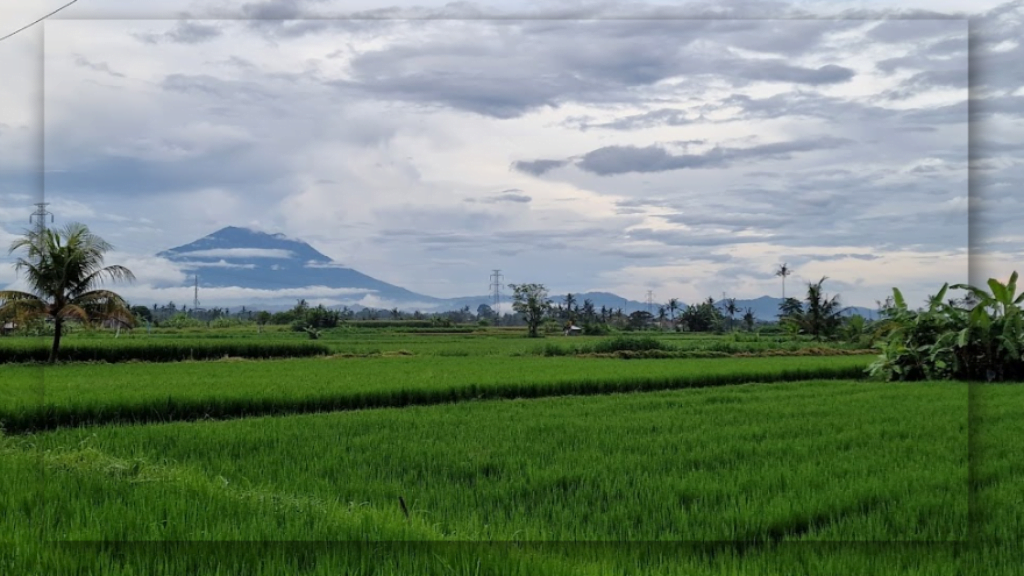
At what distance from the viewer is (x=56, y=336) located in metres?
17.5

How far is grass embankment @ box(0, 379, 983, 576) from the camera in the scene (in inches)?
141

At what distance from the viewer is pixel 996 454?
692 cm

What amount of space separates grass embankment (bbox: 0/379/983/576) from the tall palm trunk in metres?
9.78

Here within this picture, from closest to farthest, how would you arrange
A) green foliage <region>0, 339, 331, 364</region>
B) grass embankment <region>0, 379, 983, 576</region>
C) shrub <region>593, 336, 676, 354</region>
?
grass embankment <region>0, 379, 983, 576</region> < green foliage <region>0, 339, 331, 364</region> < shrub <region>593, 336, 676, 354</region>

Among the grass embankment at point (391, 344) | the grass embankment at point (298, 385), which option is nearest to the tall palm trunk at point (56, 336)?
the grass embankment at point (391, 344)

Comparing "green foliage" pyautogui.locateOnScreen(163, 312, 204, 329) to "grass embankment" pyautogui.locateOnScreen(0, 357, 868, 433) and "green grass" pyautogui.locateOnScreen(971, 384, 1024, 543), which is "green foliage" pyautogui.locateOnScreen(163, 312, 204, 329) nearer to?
"grass embankment" pyautogui.locateOnScreen(0, 357, 868, 433)

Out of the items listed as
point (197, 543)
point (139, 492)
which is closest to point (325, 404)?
point (139, 492)

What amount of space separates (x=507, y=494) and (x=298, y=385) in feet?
25.8

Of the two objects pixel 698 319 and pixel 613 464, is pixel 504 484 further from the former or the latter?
pixel 698 319

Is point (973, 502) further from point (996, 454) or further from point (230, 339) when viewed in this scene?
point (230, 339)

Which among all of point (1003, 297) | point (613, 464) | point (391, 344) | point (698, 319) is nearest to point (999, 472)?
point (613, 464)

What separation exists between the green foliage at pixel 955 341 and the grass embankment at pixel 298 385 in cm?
199

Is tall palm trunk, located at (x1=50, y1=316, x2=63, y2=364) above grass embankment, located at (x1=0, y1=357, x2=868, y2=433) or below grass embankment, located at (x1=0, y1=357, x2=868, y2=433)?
above

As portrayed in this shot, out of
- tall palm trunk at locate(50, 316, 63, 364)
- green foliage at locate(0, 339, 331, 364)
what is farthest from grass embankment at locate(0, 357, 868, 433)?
green foliage at locate(0, 339, 331, 364)
